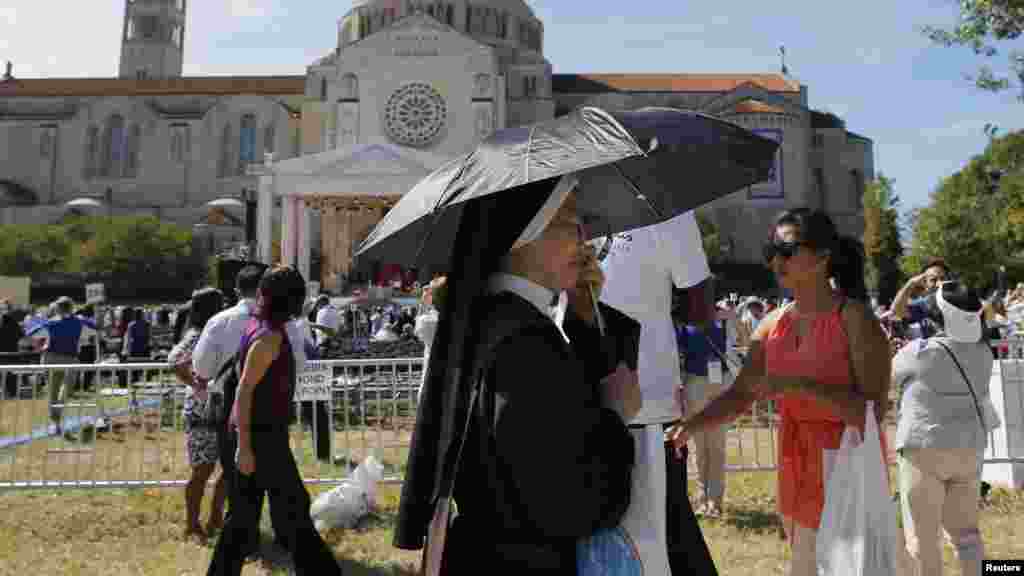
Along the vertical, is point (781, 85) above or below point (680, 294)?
above

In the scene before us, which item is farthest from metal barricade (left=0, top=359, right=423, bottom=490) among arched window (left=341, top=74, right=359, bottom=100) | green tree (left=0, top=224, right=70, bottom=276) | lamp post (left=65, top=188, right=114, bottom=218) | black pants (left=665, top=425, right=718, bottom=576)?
lamp post (left=65, top=188, right=114, bottom=218)

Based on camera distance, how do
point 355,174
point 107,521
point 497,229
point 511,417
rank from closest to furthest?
1. point 511,417
2. point 497,229
3. point 107,521
4. point 355,174

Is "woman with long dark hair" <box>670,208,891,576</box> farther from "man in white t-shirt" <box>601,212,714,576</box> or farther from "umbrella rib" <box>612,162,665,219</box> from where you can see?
"umbrella rib" <box>612,162,665,219</box>

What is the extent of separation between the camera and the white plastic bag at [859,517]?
2312mm

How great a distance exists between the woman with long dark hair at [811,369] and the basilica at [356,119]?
138 ft

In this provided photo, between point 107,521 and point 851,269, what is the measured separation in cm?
561

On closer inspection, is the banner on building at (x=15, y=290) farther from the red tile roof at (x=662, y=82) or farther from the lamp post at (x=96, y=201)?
the red tile roof at (x=662, y=82)

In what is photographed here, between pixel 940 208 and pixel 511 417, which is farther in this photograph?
pixel 940 208

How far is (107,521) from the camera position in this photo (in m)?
5.51

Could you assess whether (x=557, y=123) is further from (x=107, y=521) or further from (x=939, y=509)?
(x=107, y=521)

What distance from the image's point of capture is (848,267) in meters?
2.72

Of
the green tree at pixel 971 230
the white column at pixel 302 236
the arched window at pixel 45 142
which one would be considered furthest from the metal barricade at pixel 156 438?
the arched window at pixel 45 142

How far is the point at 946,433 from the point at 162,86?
72771 millimetres

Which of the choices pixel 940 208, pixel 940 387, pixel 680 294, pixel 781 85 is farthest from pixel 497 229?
pixel 781 85
